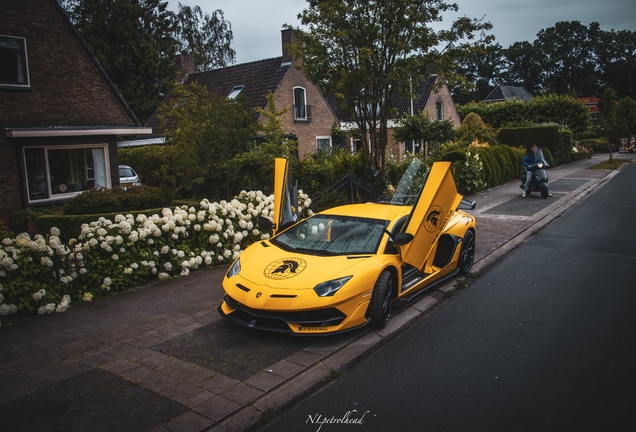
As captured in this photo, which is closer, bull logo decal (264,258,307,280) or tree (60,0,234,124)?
bull logo decal (264,258,307,280)

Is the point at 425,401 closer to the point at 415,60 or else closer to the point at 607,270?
the point at 607,270

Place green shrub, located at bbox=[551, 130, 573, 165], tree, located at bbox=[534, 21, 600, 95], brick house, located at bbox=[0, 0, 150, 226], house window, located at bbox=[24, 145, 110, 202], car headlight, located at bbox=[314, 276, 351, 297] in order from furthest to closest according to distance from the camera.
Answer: tree, located at bbox=[534, 21, 600, 95] < green shrub, located at bbox=[551, 130, 573, 165] < house window, located at bbox=[24, 145, 110, 202] < brick house, located at bbox=[0, 0, 150, 226] < car headlight, located at bbox=[314, 276, 351, 297]

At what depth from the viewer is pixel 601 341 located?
5457 mm

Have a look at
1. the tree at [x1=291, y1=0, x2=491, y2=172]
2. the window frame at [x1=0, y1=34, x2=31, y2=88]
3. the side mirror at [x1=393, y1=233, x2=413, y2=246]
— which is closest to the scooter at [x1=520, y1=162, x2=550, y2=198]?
the tree at [x1=291, y1=0, x2=491, y2=172]

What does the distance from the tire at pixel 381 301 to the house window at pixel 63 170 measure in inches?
509

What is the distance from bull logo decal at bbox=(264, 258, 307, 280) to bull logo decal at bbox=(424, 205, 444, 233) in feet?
5.85

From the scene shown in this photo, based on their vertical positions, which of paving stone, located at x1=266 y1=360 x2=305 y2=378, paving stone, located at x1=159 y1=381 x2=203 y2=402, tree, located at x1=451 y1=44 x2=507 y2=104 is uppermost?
tree, located at x1=451 y1=44 x2=507 y2=104

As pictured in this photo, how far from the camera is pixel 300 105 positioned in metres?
29.8

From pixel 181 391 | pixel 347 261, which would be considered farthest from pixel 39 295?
pixel 347 261

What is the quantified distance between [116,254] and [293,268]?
3353 millimetres

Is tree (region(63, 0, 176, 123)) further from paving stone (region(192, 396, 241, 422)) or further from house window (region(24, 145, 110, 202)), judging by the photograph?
paving stone (region(192, 396, 241, 422))

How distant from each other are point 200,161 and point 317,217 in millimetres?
9752

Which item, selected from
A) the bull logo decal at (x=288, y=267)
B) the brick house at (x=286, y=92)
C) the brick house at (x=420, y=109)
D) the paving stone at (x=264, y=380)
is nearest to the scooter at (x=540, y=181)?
the bull logo decal at (x=288, y=267)

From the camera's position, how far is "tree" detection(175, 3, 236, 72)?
2057 inches
